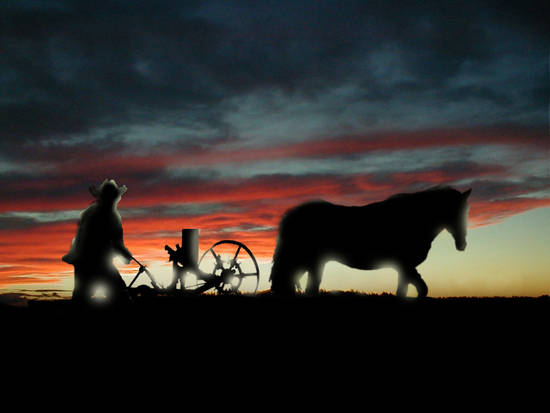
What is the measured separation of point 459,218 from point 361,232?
2.05m

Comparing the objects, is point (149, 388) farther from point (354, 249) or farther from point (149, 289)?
point (354, 249)

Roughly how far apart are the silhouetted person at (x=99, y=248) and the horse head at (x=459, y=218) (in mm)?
6483

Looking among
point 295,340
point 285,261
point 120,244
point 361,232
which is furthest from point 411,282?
point 120,244

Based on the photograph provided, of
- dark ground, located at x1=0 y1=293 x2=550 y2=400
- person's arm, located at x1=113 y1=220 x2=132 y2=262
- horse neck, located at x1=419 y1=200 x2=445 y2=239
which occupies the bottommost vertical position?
dark ground, located at x1=0 y1=293 x2=550 y2=400

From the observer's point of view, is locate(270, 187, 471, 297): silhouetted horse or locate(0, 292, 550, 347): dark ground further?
locate(270, 187, 471, 297): silhouetted horse

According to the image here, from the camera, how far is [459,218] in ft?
36.0

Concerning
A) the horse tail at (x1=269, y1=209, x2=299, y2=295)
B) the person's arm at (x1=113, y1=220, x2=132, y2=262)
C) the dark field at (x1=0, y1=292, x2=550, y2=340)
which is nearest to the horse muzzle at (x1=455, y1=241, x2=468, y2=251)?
the dark field at (x1=0, y1=292, x2=550, y2=340)

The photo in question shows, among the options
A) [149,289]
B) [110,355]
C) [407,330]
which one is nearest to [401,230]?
[407,330]

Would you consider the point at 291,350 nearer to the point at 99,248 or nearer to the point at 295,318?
the point at 295,318

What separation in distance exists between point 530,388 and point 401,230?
5.22 m

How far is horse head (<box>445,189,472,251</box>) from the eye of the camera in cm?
1093

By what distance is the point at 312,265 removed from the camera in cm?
1088

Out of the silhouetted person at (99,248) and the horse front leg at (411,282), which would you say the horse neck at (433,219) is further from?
the silhouetted person at (99,248)

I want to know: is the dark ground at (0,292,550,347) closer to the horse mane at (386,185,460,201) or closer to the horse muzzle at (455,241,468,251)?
the horse muzzle at (455,241,468,251)
